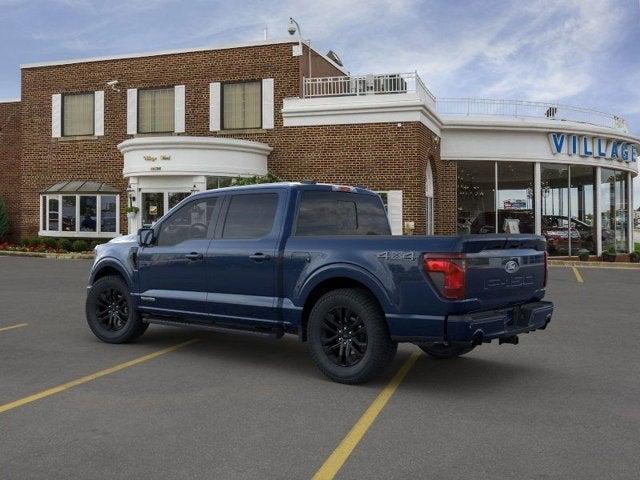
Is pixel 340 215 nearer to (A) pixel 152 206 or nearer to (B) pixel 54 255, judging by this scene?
(A) pixel 152 206

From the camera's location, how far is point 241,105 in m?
25.0

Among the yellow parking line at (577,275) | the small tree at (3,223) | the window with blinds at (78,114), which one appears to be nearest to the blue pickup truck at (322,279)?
the yellow parking line at (577,275)

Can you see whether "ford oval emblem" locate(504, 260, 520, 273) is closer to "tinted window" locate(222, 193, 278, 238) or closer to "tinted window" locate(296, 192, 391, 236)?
"tinted window" locate(296, 192, 391, 236)

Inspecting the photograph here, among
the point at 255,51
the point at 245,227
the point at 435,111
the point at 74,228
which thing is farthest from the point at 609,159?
the point at 245,227

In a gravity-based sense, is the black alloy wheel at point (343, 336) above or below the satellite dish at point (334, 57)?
below

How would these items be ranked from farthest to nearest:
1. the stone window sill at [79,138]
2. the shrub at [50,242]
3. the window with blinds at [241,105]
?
the stone window sill at [79,138]
the shrub at [50,242]
the window with blinds at [241,105]

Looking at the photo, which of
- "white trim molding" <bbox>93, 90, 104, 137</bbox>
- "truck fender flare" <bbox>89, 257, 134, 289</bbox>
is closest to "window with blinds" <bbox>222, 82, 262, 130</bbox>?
"white trim molding" <bbox>93, 90, 104, 137</bbox>

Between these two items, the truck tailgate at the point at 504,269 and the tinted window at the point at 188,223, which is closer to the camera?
the truck tailgate at the point at 504,269

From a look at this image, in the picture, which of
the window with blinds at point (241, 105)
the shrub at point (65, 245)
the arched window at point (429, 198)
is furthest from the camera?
the shrub at point (65, 245)

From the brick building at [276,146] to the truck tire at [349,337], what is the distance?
15564mm

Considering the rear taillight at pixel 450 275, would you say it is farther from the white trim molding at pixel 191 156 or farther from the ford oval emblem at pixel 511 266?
the white trim molding at pixel 191 156

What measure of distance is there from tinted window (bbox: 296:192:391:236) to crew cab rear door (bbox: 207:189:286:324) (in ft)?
0.91

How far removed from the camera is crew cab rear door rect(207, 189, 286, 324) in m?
6.70

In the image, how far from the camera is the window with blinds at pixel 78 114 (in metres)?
27.1
